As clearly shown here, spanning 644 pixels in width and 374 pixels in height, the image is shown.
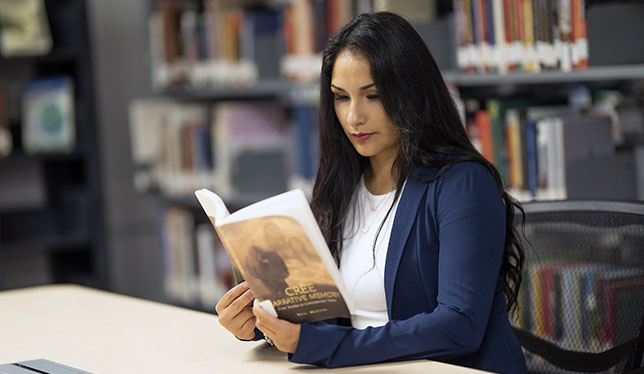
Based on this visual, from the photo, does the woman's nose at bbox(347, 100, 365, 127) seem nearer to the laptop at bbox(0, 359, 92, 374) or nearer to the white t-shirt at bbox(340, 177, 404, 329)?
the white t-shirt at bbox(340, 177, 404, 329)

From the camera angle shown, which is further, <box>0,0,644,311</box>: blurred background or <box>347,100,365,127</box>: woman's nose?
<box>0,0,644,311</box>: blurred background

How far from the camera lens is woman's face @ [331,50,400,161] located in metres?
1.58

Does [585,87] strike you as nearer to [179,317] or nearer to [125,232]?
[179,317]

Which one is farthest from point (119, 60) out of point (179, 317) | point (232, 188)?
point (179, 317)

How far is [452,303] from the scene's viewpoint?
143 cm

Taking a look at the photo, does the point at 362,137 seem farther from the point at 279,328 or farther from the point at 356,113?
the point at 279,328

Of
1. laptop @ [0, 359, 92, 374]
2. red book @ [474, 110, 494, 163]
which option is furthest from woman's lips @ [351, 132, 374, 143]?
red book @ [474, 110, 494, 163]

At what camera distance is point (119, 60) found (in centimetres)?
455

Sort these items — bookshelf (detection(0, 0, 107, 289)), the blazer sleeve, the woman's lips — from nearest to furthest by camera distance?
1. the blazer sleeve
2. the woman's lips
3. bookshelf (detection(0, 0, 107, 289))

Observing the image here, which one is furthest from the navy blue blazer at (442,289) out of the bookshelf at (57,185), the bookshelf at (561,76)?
the bookshelf at (57,185)

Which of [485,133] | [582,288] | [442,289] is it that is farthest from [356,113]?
[485,133]

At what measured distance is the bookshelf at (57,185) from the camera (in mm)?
4016

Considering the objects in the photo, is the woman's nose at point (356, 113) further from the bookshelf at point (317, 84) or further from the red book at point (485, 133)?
the red book at point (485, 133)

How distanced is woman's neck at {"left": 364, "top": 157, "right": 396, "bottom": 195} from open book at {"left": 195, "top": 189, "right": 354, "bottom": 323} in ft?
1.32
